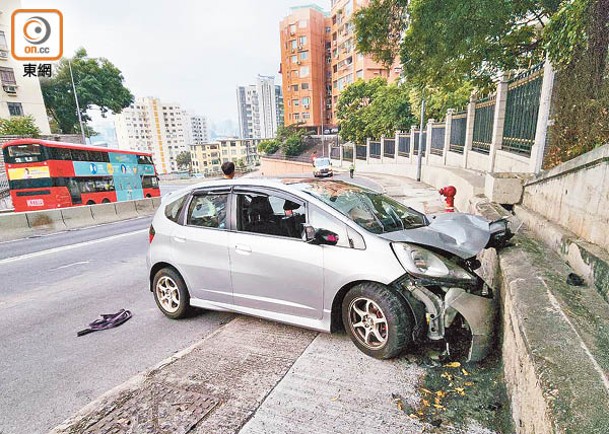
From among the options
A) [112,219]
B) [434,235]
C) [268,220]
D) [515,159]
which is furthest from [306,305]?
[112,219]

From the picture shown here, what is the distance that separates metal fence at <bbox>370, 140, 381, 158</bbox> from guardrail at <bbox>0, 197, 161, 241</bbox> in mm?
22577

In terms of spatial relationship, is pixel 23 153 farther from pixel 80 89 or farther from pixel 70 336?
pixel 80 89

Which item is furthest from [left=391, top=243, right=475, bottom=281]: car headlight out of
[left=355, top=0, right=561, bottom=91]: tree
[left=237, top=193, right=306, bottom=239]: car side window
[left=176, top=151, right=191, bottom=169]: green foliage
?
[left=176, top=151, right=191, bottom=169]: green foliage

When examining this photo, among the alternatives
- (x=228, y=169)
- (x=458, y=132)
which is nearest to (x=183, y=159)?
(x=458, y=132)

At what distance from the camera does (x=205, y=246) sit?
3.71 meters

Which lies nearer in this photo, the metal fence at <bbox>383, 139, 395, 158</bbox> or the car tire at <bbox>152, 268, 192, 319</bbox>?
the car tire at <bbox>152, 268, 192, 319</bbox>

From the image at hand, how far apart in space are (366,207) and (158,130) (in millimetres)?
157188

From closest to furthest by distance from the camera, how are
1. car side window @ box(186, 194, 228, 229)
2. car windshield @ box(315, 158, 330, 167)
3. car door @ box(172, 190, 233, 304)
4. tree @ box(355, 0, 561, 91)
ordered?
1. car door @ box(172, 190, 233, 304)
2. car side window @ box(186, 194, 228, 229)
3. tree @ box(355, 0, 561, 91)
4. car windshield @ box(315, 158, 330, 167)

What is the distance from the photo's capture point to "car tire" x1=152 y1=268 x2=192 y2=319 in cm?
400

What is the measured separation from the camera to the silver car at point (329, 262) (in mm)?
2727

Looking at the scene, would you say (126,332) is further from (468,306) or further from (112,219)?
(112,219)

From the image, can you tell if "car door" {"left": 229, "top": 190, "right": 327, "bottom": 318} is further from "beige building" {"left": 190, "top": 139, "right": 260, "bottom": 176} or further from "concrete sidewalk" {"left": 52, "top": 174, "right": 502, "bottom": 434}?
"beige building" {"left": 190, "top": 139, "right": 260, "bottom": 176}

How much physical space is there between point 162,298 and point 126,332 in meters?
0.54

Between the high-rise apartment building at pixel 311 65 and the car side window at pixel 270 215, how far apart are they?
2432 inches
